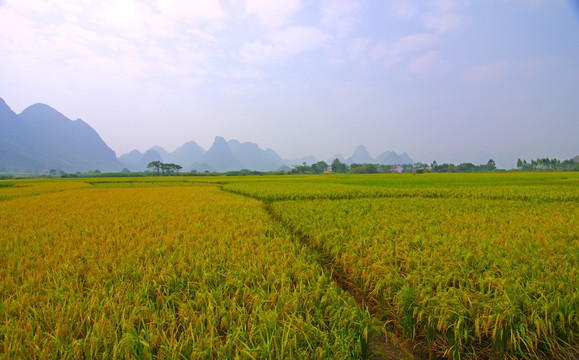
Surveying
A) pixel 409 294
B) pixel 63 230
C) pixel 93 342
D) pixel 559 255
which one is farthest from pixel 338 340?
pixel 63 230

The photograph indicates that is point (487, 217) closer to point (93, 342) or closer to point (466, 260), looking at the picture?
point (466, 260)

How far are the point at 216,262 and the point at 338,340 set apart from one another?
69.6 inches

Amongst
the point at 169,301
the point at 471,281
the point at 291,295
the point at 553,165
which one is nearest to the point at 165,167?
the point at 169,301

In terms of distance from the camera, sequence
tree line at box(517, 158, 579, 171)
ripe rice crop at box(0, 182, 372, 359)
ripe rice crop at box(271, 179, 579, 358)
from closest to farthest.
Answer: ripe rice crop at box(0, 182, 372, 359) < ripe rice crop at box(271, 179, 579, 358) < tree line at box(517, 158, 579, 171)

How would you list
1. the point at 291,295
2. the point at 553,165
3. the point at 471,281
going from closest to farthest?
the point at 291,295
the point at 471,281
the point at 553,165

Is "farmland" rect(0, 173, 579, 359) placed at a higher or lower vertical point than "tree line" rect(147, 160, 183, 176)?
lower

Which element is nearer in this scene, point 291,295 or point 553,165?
point 291,295

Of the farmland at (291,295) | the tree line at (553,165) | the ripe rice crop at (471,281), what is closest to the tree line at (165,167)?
the farmland at (291,295)

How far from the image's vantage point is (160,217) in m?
5.65

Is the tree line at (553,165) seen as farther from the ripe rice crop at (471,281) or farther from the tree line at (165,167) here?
the tree line at (165,167)

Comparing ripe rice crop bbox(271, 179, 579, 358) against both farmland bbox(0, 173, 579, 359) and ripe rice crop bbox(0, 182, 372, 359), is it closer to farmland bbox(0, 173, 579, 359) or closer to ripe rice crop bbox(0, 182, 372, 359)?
farmland bbox(0, 173, 579, 359)

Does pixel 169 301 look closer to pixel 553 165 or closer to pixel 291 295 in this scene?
pixel 291 295

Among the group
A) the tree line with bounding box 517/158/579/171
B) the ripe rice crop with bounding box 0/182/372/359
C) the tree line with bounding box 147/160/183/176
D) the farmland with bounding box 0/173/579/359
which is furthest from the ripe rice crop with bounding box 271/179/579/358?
the tree line with bounding box 517/158/579/171

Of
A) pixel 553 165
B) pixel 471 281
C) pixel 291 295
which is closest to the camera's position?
pixel 291 295
